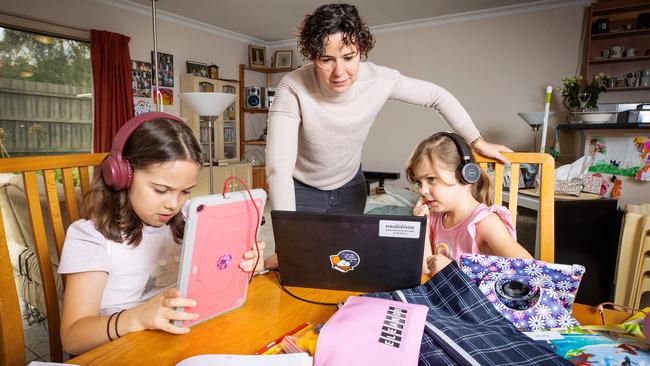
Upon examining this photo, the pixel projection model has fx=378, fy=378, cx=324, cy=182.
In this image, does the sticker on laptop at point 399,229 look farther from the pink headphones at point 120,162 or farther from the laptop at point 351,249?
the pink headphones at point 120,162

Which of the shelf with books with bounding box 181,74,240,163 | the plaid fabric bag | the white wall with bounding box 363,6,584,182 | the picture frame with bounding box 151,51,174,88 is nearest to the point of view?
the plaid fabric bag

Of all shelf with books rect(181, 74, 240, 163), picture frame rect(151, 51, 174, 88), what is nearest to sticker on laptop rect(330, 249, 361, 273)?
shelf with books rect(181, 74, 240, 163)

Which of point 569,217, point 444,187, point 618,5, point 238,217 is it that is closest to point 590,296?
A: point 569,217

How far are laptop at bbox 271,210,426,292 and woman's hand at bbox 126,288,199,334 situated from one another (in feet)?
0.73

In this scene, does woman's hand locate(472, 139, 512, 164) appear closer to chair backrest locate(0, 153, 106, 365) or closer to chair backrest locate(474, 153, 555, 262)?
chair backrest locate(474, 153, 555, 262)

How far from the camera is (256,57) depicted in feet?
18.4

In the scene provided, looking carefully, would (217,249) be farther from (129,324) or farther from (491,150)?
(491,150)

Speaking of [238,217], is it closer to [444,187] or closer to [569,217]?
[444,187]

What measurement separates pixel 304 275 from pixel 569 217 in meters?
1.66

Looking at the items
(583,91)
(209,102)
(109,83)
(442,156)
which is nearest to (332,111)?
(442,156)

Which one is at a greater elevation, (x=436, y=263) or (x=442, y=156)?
(x=442, y=156)

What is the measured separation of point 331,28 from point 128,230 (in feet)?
2.49

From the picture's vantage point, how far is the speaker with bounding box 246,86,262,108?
17.9ft

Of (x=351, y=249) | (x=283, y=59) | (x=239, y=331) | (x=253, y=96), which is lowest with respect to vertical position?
(x=239, y=331)
